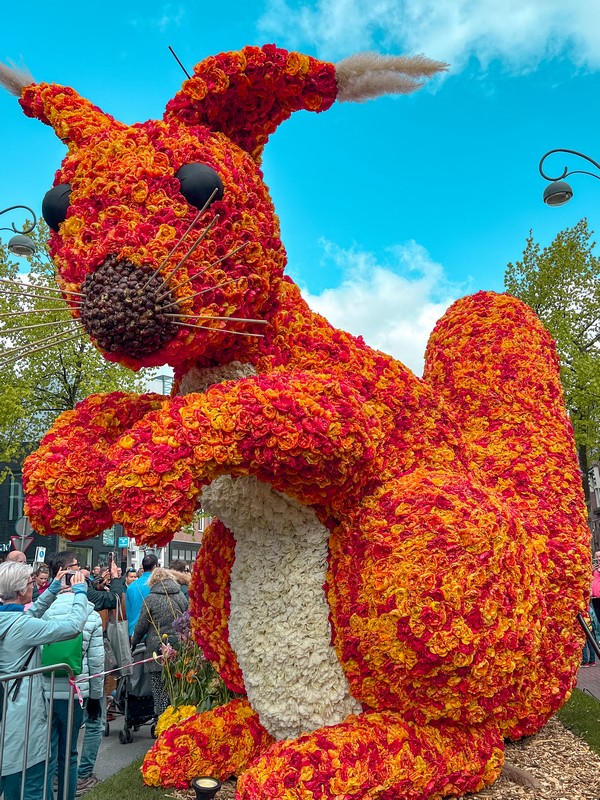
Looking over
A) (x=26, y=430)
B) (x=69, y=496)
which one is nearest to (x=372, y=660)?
(x=69, y=496)

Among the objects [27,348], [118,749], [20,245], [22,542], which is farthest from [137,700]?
[20,245]

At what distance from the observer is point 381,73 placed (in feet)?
9.34

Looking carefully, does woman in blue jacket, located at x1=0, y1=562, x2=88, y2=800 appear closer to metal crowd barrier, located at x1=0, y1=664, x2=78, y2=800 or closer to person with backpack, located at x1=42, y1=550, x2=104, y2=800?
metal crowd barrier, located at x1=0, y1=664, x2=78, y2=800

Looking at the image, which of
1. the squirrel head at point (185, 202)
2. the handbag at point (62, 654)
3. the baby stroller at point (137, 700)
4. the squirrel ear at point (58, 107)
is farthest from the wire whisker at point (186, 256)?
the baby stroller at point (137, 700)

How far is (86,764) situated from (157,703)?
90 cm

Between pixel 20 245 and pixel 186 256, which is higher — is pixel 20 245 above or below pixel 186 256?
above

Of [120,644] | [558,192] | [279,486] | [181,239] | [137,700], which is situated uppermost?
[558,192]

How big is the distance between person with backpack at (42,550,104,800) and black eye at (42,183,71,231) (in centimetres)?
222

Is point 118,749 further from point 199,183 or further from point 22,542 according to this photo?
point 199,183

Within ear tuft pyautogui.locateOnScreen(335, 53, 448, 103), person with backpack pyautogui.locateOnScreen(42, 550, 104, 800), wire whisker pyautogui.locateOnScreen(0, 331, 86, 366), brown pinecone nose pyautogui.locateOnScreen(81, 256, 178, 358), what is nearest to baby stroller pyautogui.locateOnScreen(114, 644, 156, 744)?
person with backpack pyautogui.locateOnScreen(42, 550, 104, 800)

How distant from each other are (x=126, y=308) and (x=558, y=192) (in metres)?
6.74

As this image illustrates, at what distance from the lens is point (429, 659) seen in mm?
2580

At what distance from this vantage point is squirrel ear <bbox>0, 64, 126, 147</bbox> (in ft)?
9.18

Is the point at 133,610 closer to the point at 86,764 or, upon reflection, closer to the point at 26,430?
the point at 86,764
